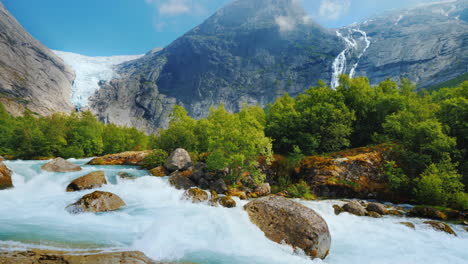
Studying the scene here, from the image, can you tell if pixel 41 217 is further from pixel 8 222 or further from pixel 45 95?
pixel 45 95

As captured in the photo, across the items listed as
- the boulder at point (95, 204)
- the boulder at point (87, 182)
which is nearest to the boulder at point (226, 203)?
the boulder at point (95, 204)

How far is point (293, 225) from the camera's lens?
12.8 meters

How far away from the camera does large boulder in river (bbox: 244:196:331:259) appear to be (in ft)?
39.1

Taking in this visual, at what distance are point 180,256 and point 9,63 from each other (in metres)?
229

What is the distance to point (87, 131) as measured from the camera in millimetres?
58406

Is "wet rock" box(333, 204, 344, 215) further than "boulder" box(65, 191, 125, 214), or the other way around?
"wet rock" box(333, 204, 344, 215)

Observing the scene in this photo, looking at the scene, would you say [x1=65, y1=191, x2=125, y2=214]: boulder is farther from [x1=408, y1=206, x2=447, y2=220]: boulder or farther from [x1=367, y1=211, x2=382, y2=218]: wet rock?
[x1=408, y1=206, x2=447, y2=220]: boulder

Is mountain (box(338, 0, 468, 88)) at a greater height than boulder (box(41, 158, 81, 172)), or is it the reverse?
mountain (box(338, 0, 468, 88))

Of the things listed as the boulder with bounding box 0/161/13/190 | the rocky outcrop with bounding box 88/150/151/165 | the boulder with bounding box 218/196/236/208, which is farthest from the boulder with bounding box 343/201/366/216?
the rocky outcrop with bounding box 88/150/151/165

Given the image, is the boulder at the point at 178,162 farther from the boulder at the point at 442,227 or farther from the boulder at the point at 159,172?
the boulder at the point at 442,227

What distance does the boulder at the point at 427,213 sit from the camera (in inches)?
754

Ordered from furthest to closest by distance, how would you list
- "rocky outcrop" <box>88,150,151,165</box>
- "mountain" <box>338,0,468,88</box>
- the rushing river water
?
"mountain" <box>338,0,468,88</box>
"rocky outcrop" <box>88,150,151,165</box>
the rushing river water

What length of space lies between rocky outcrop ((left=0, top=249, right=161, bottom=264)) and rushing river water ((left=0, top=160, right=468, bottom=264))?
814mm

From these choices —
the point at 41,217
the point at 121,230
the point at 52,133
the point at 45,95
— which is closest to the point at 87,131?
the point at 52,133
